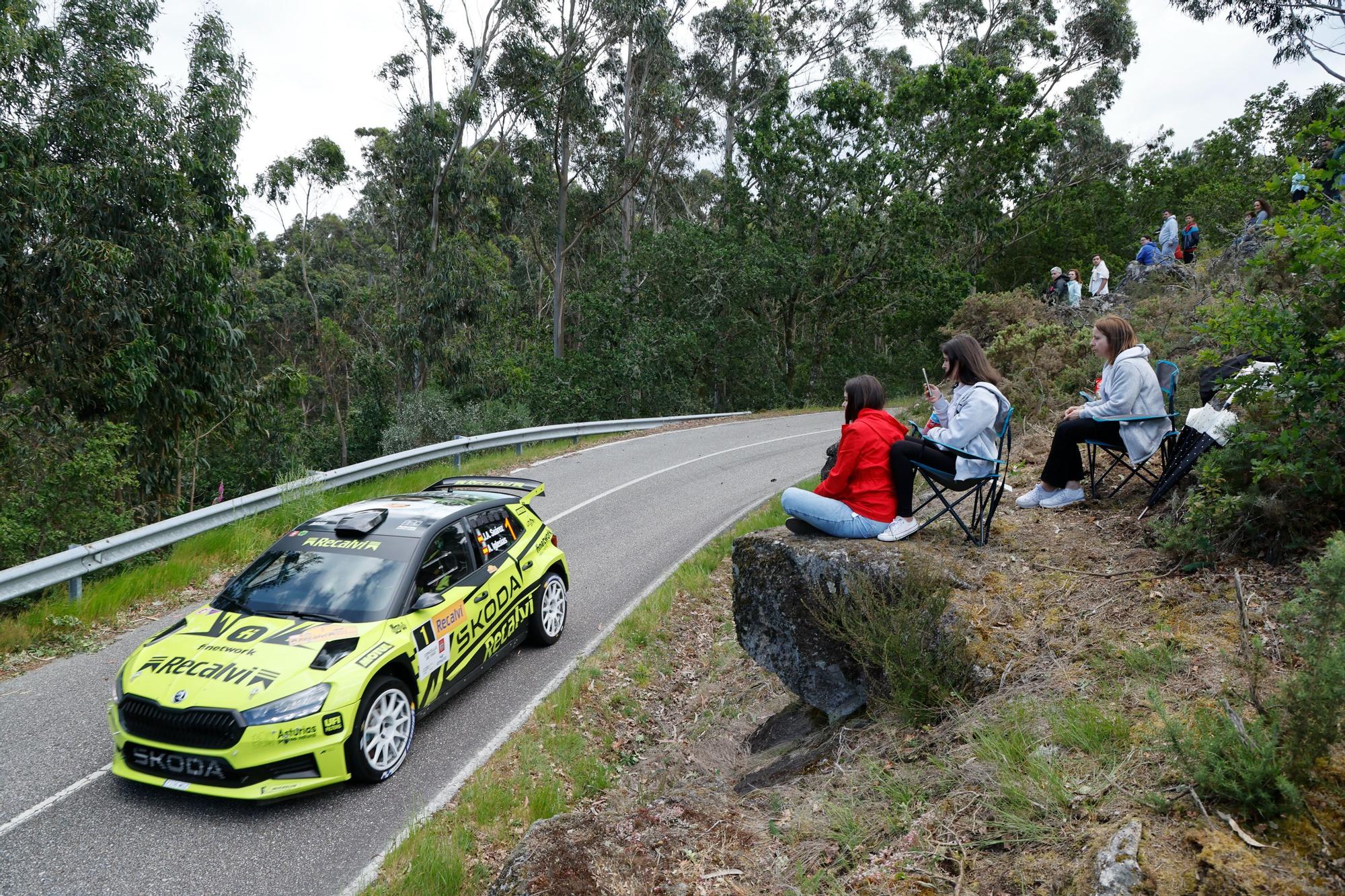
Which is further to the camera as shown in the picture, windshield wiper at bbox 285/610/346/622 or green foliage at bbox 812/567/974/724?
windshield wiper at bbox 285/610/346/622

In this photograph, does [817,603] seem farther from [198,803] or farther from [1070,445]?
[198,803]

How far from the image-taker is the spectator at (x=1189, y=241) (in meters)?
19.4

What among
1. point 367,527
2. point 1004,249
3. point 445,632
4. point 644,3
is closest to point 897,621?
point 445,632

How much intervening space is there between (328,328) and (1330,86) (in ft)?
119

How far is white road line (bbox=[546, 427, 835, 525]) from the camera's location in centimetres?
1215

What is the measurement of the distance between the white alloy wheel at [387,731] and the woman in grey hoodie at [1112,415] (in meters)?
5.33

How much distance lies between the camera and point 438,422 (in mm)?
21219

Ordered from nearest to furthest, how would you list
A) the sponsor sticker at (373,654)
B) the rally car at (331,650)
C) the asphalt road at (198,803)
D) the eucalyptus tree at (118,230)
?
1. the asphalt road at (198,803)
2. the rally car at (331,650)
3. the sponsor sticker at (373,654)
4. the eucalyptus tree at (118,230)

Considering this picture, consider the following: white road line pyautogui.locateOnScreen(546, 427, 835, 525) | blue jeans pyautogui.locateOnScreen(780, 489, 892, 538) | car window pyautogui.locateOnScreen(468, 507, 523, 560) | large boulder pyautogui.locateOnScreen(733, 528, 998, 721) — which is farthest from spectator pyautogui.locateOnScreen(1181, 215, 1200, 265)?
car window pyautogui.locateOnScreen(468, 507, 523, 560)

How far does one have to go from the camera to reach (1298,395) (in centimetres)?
430

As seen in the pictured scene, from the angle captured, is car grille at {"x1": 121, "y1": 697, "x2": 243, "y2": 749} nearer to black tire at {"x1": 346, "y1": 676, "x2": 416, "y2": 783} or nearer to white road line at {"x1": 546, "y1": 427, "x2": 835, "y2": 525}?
black tire at {"x1": 346, "y1": 676, "x2": 416, "y2": 783}

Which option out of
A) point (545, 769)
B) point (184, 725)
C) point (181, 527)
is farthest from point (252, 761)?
point (181, 527)

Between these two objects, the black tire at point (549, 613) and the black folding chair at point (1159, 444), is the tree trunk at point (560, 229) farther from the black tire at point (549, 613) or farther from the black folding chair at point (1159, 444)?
the black folding chair at point (1159, 444)

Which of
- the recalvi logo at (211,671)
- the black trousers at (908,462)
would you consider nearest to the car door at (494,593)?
the recalvi logo at (211,671)
